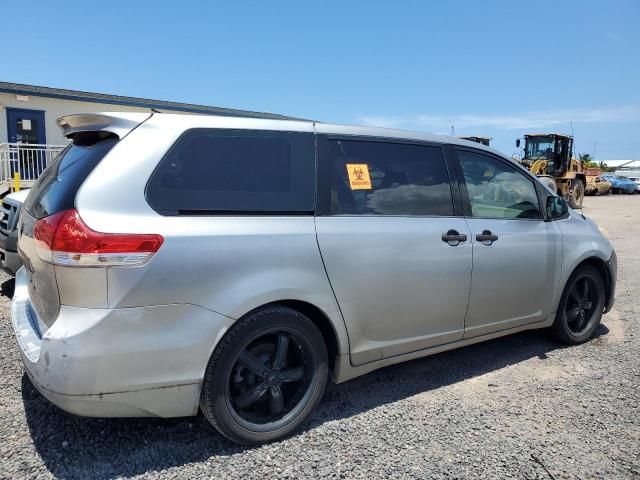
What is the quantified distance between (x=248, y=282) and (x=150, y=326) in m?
0.52

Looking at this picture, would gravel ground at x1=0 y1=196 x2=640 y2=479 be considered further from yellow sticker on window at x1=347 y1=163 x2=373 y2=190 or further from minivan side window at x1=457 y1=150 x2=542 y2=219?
yellow sticker on window at x1=347 y1=163 x2=373 y2=190

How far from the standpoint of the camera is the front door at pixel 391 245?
9.72 feet

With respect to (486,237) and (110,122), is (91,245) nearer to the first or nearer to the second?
(110,122)

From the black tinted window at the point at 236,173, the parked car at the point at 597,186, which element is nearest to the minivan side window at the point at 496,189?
the black tinted window at the point at 236,173

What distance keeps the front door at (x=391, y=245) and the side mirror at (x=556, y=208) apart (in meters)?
1.16

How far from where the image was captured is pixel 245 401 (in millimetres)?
2715

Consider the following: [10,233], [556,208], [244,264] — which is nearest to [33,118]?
[10,233]

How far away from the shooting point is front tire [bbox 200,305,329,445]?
256cm

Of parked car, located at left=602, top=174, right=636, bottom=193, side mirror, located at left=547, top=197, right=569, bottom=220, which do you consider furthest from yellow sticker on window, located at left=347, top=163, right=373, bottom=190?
parked car, located at left=602, top=174, right=636, bottom=193

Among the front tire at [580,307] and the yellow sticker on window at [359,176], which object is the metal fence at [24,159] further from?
the front tire at [580,307]

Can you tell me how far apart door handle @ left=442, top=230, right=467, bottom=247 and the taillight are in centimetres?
193

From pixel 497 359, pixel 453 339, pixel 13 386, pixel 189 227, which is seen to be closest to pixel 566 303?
pixel 497 359

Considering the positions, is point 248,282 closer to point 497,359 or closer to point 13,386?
point 13,386

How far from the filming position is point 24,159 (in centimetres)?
1316
